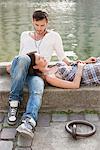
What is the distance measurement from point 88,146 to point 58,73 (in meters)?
1.17

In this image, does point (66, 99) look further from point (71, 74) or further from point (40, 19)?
point (40, 19)

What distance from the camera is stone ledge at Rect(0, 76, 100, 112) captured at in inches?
161

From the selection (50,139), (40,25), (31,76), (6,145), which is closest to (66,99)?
(31,76)

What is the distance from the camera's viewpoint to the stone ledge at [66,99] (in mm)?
4078

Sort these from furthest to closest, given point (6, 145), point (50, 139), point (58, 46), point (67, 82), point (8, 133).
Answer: point (58, 46), point (67, 82), point (8, 133), point (50, 139), point (6, 145)

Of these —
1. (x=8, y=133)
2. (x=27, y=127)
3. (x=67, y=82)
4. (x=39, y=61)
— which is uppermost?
(x=39, y=61)

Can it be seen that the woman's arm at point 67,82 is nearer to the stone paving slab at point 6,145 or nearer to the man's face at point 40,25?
the man's face at point 40,25

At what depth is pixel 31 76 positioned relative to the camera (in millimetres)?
4113

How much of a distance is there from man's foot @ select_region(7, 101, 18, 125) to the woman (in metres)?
0.52

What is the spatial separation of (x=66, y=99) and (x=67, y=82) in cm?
21

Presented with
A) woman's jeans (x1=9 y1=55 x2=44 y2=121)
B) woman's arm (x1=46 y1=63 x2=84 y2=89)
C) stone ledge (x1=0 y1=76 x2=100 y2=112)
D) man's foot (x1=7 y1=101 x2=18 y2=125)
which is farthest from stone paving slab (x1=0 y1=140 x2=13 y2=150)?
woman's arm (x1=46 y1=63 x2=84 y2=89)

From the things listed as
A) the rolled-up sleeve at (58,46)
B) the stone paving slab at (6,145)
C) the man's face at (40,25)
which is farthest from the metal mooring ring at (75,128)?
the man's face at (40,25)

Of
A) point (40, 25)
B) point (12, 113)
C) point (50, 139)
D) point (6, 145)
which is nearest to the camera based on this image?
point (6, 145)

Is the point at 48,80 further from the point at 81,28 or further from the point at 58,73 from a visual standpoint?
the point at 81,28
